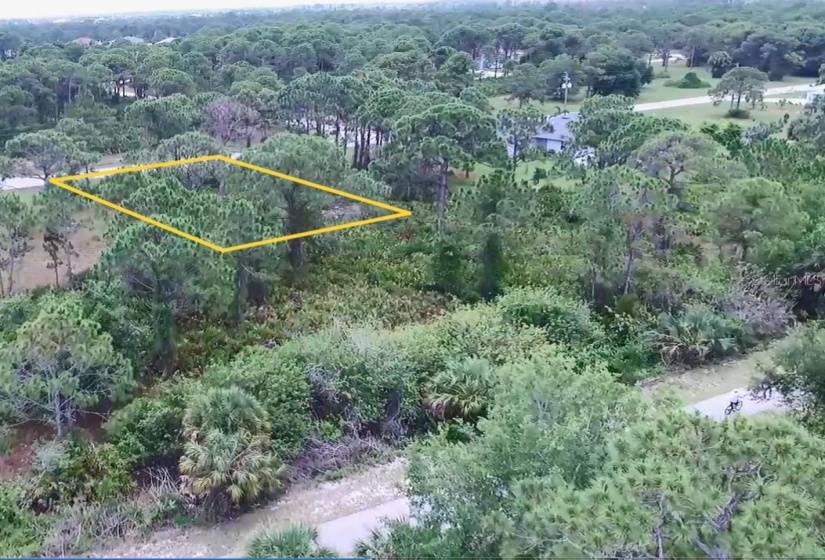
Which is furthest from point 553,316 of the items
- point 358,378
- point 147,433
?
point 147,433

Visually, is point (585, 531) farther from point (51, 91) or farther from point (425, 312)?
point (51, 91)

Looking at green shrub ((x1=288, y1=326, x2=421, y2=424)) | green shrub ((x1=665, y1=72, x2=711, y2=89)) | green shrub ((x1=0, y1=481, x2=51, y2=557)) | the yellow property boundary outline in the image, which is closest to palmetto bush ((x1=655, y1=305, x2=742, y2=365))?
green shrub ((x1=288, y1=326, x2=421, y2=424))

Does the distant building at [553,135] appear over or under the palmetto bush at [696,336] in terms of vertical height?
over

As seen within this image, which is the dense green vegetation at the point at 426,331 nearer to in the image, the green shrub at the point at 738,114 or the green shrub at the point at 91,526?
the green shrub at the point at 91,526

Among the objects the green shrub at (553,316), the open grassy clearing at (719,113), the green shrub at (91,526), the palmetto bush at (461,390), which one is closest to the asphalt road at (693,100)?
the open grassy clearing at (719,113)

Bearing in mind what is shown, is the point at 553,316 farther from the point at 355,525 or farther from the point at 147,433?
the point at 147,433

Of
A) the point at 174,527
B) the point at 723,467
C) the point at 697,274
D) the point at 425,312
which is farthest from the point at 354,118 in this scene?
the point at 723,467
